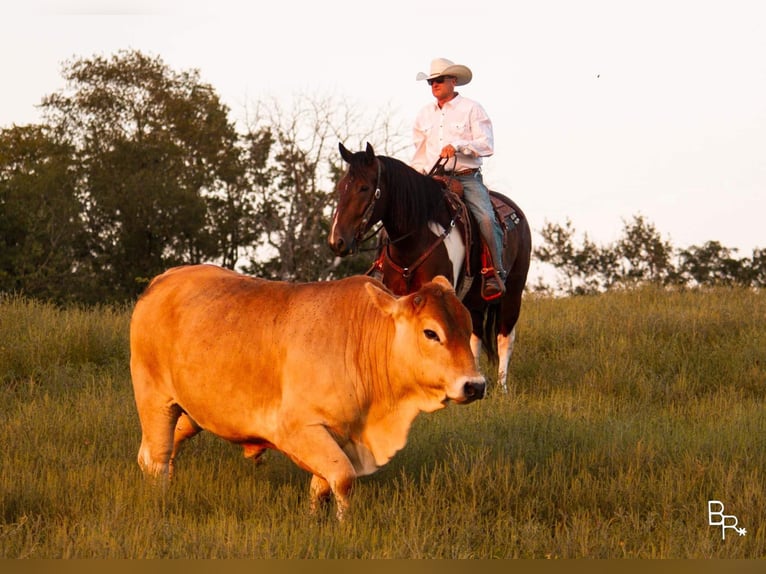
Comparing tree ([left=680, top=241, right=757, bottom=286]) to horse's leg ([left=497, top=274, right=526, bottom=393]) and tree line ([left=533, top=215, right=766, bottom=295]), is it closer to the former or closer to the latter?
tree line ([left=533, top=215, right=766, bottom=295])

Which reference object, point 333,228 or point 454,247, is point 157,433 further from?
point 454,247

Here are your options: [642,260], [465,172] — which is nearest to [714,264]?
[642,260]

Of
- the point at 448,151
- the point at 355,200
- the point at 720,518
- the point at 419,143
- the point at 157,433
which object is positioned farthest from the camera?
the point at 419,143

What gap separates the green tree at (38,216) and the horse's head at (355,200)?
21.6m

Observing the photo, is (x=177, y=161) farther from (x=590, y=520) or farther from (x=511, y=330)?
(x=590, y=520)

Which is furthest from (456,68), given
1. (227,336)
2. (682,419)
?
(227,336)

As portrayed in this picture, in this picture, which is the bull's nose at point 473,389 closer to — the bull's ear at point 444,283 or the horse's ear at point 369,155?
the bull's ear at point 444,283

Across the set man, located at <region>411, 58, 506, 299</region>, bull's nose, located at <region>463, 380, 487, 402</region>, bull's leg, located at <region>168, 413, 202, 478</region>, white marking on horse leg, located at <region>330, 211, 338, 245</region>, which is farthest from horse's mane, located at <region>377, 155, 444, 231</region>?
bull's nose, located at <region>463, 380, 487, 402</region>

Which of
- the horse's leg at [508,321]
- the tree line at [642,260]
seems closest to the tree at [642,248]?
the tree line at [642,260]

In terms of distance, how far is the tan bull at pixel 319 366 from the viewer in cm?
618

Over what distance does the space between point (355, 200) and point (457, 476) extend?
310 centimetres

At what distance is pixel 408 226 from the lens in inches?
391

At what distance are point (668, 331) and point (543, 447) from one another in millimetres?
5500

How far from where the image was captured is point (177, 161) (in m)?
40.3
